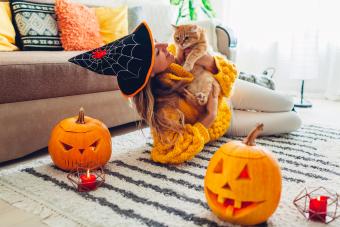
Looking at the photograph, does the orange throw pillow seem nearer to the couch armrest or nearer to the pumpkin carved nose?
the couch armrest

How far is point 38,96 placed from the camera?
56.6 inches

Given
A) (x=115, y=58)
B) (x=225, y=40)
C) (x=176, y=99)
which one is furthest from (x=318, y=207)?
(x=225, y=40)

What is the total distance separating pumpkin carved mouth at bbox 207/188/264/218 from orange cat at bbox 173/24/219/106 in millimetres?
550

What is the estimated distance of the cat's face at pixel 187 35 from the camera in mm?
1368

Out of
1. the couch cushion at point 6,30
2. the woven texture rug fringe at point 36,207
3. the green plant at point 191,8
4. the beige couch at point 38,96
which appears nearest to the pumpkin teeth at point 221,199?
the woven texture rug fringe at point 36,207

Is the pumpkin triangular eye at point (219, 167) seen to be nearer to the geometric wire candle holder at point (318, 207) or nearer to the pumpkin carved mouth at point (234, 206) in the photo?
the pumpkin carved mouth at point (234, 206)

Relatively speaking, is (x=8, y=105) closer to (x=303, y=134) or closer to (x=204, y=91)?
(x=204, y=91)

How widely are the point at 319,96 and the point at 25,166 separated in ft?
8.77

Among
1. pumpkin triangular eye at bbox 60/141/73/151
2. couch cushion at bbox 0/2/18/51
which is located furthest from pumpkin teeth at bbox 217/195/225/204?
couch cushion at bbox 0/2/18/51

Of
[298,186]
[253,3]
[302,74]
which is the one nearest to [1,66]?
[298,186]

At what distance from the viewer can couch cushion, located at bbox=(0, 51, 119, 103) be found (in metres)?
1.33

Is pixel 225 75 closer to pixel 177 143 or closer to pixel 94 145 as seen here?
pixel 177 143

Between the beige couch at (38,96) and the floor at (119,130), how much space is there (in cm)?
7

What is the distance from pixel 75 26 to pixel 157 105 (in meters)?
0.99
